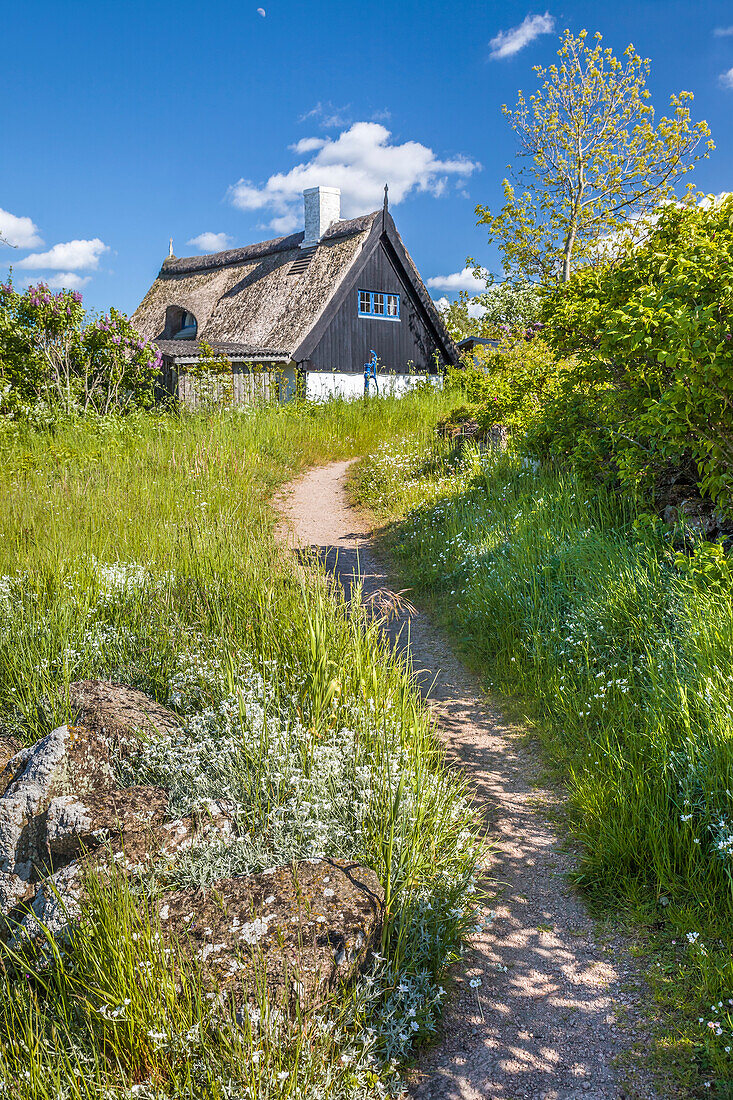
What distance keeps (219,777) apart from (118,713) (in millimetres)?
654

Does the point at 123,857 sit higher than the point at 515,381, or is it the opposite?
the point at 515,381

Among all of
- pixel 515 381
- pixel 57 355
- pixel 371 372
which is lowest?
pixel 515 381

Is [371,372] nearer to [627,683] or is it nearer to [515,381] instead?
[515,381]

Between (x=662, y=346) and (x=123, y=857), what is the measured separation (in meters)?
4.79

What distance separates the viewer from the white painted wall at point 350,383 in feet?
61.2

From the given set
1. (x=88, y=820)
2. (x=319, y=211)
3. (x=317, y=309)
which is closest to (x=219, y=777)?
(x=88, y=820)

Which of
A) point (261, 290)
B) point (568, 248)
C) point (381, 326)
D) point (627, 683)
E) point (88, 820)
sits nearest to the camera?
point (88, 820)

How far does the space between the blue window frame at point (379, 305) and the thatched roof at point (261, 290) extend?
1.31 meters

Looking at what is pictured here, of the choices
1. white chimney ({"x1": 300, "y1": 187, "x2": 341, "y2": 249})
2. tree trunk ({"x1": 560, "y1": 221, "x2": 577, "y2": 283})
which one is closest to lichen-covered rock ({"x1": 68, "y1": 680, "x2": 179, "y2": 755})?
tree trunk ({"x1": 560, "y1": 221, "x2": 577, "y2": 283})

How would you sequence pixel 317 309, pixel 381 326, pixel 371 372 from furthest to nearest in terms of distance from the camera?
1. pixel 381 326
2. pixel 371 372
3. pixel 317 309

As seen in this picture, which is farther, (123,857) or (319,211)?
(319,211)

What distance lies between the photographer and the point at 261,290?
71.3 feet

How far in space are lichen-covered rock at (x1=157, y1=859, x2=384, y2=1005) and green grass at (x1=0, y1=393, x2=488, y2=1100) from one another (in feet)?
0.27

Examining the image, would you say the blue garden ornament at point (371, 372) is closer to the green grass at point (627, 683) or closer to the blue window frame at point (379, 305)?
the blue window frame at point (379, 305)
